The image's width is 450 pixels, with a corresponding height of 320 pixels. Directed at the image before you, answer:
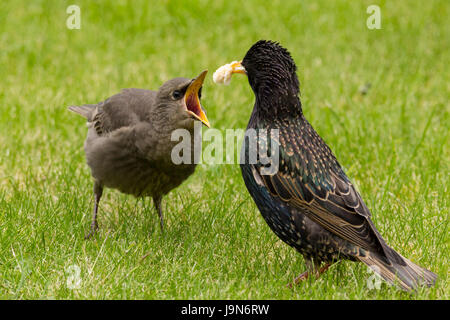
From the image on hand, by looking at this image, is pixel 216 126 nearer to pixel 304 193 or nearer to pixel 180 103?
pixel 180 103

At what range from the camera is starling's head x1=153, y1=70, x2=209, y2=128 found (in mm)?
4797

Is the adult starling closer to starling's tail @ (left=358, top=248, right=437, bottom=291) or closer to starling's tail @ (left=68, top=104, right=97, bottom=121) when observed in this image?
starling's tail @ (left=358, top=248, right=437, bottom=291)

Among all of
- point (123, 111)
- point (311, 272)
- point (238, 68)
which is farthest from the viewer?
point (123, 111)

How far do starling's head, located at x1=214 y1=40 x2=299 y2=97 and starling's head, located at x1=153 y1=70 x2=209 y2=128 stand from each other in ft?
1.51

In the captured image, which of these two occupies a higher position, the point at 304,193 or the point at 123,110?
the point at 123,110

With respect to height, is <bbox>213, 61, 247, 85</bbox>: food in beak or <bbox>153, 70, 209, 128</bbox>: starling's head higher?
<bbox>213, 61, 247, 85</bbox>: food in beak

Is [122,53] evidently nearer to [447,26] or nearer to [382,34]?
[382,34]

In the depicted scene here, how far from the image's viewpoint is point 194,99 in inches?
194

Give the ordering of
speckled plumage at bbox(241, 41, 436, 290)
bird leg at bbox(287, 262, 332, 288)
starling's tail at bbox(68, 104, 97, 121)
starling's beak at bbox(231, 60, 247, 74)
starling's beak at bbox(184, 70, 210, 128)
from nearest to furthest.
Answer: speckled plumage at bbox(241, 41, 436, 290) < bird leg at bbox(287, 262, 332, 288) < starling's beak at bbox(231, 60, 247, 74) < starling's beak at bbox(184, 70, 210, 128) < starling's tail at bbox(68, 104, 97, 121)

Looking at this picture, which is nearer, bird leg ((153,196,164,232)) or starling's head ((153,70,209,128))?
starling's head ((153,70,209,128))

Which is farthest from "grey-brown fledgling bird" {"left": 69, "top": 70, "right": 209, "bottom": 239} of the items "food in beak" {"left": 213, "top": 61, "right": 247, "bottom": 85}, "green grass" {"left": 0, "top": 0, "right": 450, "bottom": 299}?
"green grass" {"left": 0, "top": 0, "right": 450, "bottom": 299}

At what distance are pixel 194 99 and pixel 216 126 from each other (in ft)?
6.51

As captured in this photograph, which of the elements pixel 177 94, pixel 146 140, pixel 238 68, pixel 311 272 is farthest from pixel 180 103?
pixel 311 272

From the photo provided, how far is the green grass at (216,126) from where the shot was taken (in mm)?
4398
